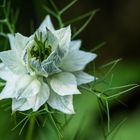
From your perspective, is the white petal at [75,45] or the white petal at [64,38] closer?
the white petal at [64,38]

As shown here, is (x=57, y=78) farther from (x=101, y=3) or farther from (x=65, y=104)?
(x=101, y=3)

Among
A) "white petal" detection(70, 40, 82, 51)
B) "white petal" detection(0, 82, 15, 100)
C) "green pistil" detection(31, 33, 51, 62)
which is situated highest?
"green pistil" detection(31, 33, 51, 62)

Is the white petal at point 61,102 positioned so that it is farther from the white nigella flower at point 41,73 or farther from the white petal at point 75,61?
the white petal at point 75,61

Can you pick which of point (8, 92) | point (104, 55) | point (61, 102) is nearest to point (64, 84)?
point (61, 102)

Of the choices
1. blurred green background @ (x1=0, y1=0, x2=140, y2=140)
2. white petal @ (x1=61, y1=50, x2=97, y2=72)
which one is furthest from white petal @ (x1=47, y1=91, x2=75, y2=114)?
blurred green background @ (x1=0, y1=0, x2=140, y2=140)

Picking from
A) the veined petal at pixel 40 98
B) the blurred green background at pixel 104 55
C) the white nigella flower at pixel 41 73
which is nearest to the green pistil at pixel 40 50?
the white nigella flower at pixel 41 73

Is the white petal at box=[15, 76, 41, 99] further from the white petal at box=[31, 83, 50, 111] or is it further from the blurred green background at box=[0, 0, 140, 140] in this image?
the blurred green background at box=[0, 0, 140, 140]

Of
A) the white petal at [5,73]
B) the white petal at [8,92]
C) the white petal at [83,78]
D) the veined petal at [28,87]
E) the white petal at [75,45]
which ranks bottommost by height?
the white petal at [83,78]

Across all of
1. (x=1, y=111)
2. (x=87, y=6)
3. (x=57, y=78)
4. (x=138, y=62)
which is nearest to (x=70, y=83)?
(x=57, y=78)
